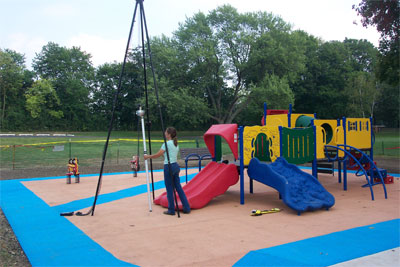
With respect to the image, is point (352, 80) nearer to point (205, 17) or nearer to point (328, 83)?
point (328, 83)

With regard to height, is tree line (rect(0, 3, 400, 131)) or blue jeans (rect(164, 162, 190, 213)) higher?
tree line (rect(0, 3, 400, 131))

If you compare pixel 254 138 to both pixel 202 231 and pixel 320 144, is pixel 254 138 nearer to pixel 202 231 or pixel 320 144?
pixel 320 144

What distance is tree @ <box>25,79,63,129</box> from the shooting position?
1757 inches

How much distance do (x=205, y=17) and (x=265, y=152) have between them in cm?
3340

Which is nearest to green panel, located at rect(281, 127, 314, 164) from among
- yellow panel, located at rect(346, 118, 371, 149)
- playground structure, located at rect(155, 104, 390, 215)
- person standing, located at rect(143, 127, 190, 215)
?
playground structure, located at rect(155, 104, 390, 215)

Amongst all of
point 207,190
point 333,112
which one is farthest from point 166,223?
point 333,112

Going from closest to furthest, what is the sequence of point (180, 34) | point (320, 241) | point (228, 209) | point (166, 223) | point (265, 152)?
point (320, 241)
point (166, 223)
point (228, 209)
point (265, 152)
point (180, 34)

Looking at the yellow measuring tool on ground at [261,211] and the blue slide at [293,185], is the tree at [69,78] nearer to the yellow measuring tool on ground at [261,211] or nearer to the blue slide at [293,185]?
the blue slide at [293,185]

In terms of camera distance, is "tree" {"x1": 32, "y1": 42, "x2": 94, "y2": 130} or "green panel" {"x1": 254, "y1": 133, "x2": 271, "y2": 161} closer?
"green panel" {"x1": 254, "y1": 133, "x2": 271, "y2": 161}

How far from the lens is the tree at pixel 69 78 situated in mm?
49531

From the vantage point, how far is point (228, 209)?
287 inches

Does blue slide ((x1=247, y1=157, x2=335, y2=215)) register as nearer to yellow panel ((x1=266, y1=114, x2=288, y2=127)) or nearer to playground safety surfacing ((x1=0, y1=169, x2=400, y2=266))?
playground safety surfacing ((x1=0, y1=169, x2=400, y2=266))

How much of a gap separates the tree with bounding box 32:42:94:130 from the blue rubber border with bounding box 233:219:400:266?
4801 cm

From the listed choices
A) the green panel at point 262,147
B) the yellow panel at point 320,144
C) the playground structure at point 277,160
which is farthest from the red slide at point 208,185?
the yellow panel at point 320,144
